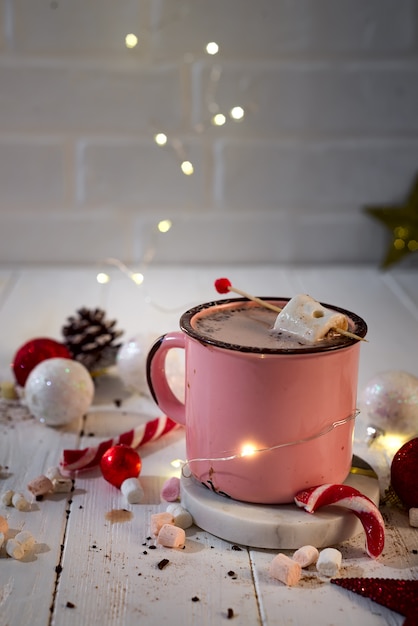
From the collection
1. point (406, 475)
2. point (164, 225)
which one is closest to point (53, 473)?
point (406, 475)

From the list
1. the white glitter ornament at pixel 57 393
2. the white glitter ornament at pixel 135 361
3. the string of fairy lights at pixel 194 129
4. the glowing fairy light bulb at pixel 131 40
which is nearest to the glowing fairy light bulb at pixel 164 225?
the string of fairy lights at pixel 194 129

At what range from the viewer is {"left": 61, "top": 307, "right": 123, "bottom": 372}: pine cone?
122 cm

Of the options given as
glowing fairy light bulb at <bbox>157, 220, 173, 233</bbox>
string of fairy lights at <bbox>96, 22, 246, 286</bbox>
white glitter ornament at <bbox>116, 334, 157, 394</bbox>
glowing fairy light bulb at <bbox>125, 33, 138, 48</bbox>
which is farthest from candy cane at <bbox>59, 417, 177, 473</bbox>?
glowing fairy light bulb at <bbox>125, 33, 138, 48</bbox>

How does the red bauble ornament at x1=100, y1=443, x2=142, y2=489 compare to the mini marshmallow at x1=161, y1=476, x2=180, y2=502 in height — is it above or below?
above

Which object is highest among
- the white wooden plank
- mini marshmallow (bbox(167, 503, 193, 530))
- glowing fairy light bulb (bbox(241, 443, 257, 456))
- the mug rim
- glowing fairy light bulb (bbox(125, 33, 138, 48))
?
glowing fairy light bulb (bbox(125, 33, 138, 48))

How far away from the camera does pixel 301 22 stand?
168 centimetres

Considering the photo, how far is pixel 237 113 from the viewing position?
1.68 meters

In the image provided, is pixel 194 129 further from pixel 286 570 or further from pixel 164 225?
pixel 286 570

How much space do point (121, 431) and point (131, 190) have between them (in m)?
0.81

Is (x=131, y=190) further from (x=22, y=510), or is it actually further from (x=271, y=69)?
(x=22, y=510)

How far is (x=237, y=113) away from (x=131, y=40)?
248 millimetres

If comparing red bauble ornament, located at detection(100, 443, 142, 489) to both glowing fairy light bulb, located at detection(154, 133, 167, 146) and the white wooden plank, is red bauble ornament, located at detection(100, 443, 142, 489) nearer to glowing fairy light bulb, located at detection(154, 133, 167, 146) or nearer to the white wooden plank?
the white wooden plank

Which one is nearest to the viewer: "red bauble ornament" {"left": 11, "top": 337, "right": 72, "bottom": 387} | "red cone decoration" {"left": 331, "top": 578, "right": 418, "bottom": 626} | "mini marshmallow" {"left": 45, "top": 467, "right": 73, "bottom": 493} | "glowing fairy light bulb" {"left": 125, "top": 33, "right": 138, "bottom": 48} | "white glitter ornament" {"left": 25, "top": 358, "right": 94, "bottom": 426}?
"red cone decoration" {"left": 331, "top": 578, "right": 418, "bottom": 626}

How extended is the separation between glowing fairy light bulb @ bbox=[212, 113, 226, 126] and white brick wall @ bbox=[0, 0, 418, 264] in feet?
0.05
